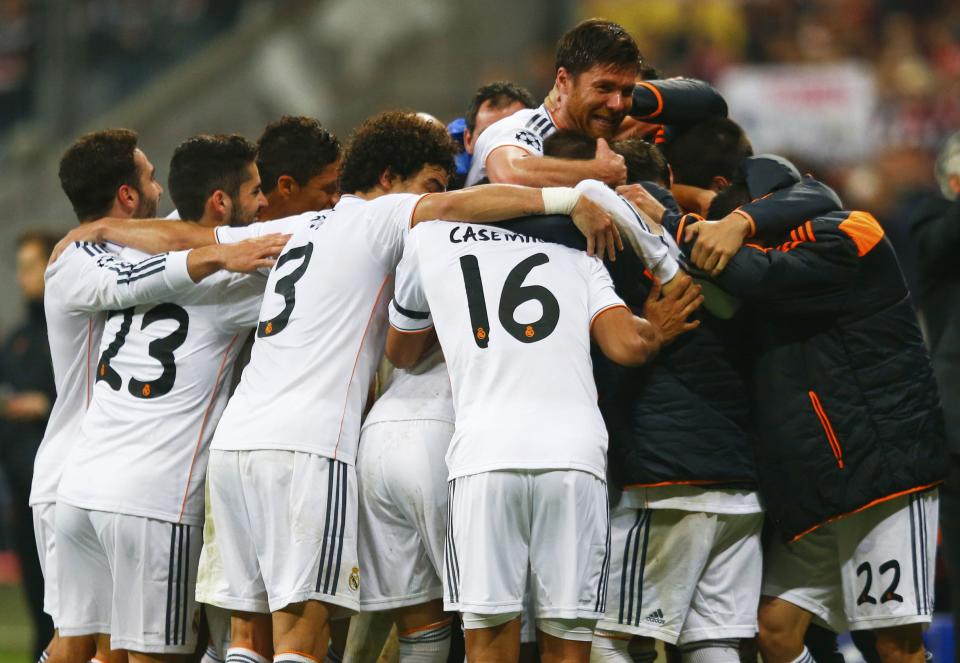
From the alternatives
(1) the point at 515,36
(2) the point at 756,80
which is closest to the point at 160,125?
(1) the point at 515,36

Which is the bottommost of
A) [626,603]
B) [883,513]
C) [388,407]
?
[626,603]

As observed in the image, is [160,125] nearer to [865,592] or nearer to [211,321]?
[211,321]

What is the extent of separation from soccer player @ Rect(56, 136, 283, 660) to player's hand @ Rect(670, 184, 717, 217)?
5.42ft

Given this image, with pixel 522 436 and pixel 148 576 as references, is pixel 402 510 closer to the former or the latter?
pixel 522 436

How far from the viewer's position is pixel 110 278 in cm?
505

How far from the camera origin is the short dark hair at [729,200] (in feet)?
16.7

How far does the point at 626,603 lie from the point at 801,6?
33.6 ft

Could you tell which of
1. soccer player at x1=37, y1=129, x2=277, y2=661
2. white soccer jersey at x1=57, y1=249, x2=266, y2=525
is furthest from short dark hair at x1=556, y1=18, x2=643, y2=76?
soccer player at x1=37, y1=129, x2=277, y2=661

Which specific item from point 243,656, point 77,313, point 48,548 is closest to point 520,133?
point 77,313

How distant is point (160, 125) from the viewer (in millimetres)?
14742

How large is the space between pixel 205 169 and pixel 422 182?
3.08 ft

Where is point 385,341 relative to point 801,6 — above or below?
below

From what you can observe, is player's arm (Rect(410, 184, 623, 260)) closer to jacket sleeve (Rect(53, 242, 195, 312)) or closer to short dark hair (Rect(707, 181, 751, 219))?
short dark hair (Rect(707, 181, 751, 219))

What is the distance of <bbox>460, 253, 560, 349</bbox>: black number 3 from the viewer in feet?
14.6
